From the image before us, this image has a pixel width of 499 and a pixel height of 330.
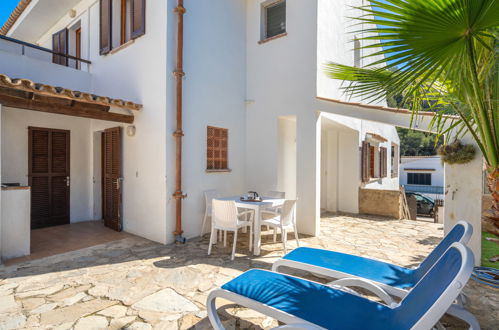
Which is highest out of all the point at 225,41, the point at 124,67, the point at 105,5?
the point at 105,5

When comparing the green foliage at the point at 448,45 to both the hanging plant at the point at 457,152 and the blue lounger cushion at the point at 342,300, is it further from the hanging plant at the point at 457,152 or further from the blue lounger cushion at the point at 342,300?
the blue lounger cushion at the point at 342,300

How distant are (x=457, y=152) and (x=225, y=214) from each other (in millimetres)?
4307

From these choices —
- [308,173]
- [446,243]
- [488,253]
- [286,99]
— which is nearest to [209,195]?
[308,173]

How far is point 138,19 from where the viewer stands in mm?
6547

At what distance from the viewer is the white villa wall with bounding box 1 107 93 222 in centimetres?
652

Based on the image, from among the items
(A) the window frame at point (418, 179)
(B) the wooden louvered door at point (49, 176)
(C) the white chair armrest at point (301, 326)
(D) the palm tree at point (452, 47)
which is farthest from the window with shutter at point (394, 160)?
(B) the wooden louvered door at point (49, 176)

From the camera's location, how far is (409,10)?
2510mm

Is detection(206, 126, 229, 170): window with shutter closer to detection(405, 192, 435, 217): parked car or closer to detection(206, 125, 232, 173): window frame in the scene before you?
detection(206, 125, 232, 173): window frame

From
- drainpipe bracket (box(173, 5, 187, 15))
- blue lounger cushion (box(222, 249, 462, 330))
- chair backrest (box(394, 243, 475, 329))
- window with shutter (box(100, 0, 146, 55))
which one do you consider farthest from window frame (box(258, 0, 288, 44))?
chair backrest (box(394, 243, 475, 329))

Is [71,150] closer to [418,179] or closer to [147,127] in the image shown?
[147,127]

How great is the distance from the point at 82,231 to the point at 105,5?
6.00 m

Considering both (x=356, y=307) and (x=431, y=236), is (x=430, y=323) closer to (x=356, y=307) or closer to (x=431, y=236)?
(x=356, y=307)

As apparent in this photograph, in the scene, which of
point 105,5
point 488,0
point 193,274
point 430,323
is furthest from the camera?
point 105,5

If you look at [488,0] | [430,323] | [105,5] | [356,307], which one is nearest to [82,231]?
[105,5]
